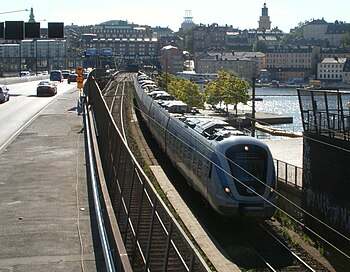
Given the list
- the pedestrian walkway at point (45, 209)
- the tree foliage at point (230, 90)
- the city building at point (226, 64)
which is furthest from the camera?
the city building at point (226, 64)

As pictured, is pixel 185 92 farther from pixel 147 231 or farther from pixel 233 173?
pixel 147 231

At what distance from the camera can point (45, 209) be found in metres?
14.8

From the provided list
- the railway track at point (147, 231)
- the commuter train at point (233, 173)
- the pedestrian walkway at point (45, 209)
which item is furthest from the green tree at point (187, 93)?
the railway track at point (147, 231)

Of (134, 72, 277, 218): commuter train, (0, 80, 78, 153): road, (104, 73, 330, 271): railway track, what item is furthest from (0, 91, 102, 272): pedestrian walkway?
(104, 73, 330, 271): railway track

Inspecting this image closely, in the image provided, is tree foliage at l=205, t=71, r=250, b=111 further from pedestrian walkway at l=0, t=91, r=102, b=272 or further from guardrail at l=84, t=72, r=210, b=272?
guardrail at l=84, t=72, r=210, b=272

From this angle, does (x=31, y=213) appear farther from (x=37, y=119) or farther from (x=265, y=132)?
(x=265, y=132)

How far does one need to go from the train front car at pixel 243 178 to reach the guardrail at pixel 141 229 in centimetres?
624

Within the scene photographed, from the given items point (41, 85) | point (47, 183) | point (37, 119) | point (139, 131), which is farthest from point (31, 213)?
point (41, 85)

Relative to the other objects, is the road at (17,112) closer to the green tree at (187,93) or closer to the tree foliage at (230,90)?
the green tree at (187,93)

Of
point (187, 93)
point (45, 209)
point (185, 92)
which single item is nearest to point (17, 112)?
point (45, 209)

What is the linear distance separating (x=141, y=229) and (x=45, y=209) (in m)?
5.81

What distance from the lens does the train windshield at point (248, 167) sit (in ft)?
63.7

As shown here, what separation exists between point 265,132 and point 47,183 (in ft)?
186

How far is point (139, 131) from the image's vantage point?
4503 cm
